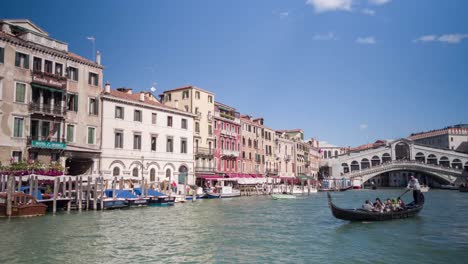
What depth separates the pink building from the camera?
41.4m

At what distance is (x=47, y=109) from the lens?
2533cm

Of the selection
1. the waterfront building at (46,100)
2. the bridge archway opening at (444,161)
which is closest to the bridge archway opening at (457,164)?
the bridge archway opening at (444,161)

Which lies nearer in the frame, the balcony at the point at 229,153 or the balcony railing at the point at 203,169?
the balcony railing at the point at 203,169

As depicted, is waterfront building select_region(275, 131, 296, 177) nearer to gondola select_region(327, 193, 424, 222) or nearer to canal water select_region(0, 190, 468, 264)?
gondola select_region(327, 193, 424, 222)

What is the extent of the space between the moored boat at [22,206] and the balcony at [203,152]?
19.3 metres

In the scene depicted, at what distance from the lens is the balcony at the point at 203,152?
125 feet

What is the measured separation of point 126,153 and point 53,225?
14244 mm

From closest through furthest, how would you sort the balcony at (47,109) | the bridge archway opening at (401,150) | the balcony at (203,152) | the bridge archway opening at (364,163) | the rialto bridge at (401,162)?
the balcony at (47,109), the balcony at (203,152), the rialto bridge at (401,162), the bridge archway opening at (401,150), the bridge archway opening at (364,163)

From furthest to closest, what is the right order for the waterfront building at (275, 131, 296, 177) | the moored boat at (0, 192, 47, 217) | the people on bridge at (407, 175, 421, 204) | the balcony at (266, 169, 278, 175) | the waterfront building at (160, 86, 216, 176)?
the waterfront building at (275, 131, 296, 177), the balcony at (266, 169, 278, 175), the waterfront building at (160, 86, 216, 176), the people on bridge at (407, 175, 421, 204), the moored boat at (0, 192, 47, 217)

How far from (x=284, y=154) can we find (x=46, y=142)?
39.4m

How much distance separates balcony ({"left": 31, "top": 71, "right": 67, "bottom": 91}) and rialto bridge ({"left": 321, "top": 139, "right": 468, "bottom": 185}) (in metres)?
49.4

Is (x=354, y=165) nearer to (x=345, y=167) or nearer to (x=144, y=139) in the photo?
(x=345, y=167)

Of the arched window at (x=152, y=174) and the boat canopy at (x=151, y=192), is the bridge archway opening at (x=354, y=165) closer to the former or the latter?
the arched window at (x=152, y=174)

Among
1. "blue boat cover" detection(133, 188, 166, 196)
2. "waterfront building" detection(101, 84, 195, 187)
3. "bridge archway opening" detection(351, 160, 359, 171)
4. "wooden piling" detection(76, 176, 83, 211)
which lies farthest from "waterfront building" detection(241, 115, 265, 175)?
"wooden piling" detection(76, 176, 83, 211)
